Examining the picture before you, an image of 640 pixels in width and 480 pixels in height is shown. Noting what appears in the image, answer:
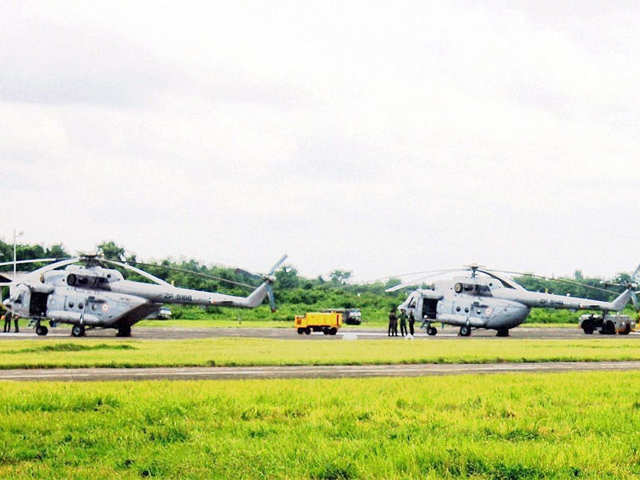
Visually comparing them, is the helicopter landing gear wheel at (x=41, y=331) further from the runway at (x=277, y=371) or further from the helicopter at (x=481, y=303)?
the runway at (x=277, y=371)

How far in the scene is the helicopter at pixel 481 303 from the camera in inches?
2248

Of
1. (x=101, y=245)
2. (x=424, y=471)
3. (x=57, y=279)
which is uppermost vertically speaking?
(x=101, y=245)

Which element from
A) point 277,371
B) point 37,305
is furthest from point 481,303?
point 277,371

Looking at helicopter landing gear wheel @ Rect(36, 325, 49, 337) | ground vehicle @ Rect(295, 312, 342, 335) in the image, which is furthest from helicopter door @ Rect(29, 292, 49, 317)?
ground vehicle @ Rect(295, 312, 342, 335)

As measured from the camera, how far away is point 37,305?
167 ft

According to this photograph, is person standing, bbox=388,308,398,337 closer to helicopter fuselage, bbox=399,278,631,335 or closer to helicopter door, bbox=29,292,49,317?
helicopter fuselage, bbox=399,278,631,335

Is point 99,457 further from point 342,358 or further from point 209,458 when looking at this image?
point 342,358

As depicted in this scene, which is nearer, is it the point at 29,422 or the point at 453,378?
the point at 29,422

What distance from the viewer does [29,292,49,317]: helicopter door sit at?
166 ft

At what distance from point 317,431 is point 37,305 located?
141 ft

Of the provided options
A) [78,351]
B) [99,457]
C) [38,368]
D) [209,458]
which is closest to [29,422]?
[99,457]

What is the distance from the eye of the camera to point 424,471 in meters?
8.82

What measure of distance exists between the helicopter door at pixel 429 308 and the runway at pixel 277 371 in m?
33.4

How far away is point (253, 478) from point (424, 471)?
5.76ft
